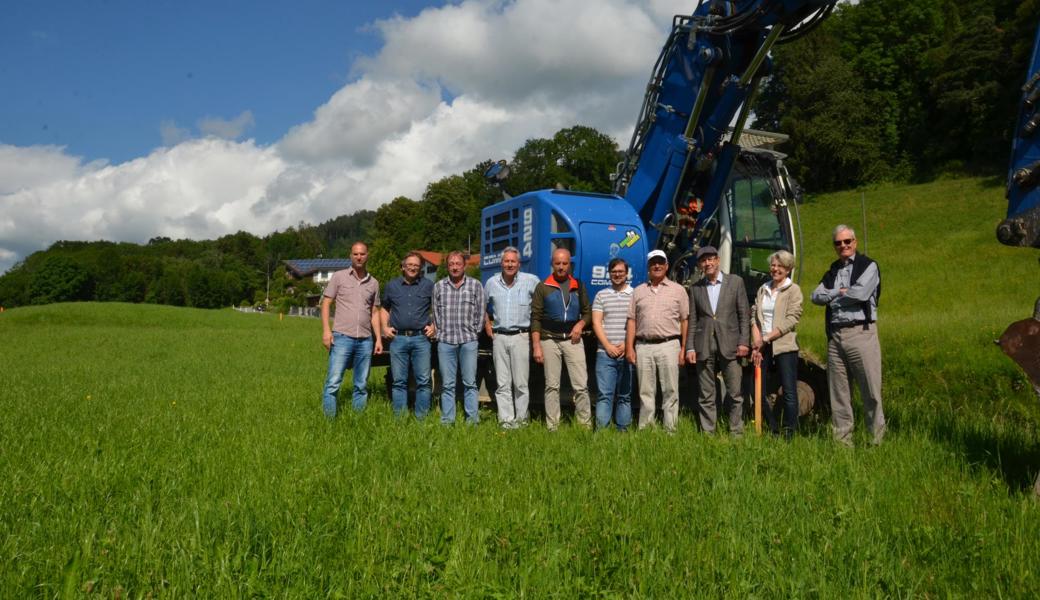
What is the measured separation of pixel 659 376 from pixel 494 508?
3389 mm

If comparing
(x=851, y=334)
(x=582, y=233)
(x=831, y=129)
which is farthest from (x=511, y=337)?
(x=831, y=129)

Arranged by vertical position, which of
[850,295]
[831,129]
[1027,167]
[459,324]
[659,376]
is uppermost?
[831,129]

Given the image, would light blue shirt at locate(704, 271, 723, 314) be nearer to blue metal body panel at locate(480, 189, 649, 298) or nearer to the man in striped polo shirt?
the man in striped polo shirt

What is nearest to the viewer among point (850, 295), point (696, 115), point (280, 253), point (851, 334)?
point (850, 295)

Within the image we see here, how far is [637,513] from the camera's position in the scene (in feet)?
13.6

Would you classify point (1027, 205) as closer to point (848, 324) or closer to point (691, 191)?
point (848, 324)

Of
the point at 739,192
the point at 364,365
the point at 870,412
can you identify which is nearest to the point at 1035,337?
the point at 870,412

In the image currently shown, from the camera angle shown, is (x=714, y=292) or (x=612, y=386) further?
(x=612, y=386)

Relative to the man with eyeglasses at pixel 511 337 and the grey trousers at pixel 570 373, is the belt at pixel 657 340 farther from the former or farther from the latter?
the man with eyeglasses at pixel 511 337

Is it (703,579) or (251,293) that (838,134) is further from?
(251,293)

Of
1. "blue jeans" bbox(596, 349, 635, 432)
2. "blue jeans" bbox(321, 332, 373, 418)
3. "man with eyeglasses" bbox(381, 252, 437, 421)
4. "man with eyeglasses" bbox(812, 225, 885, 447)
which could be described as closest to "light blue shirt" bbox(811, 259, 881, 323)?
"man with eyeglasses" bbox(812, 225, 885, 447)

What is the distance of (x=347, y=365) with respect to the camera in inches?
313

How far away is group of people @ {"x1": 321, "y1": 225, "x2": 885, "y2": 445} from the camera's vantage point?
20.6ft

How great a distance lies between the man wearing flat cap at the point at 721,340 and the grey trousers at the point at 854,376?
0.83 meters
